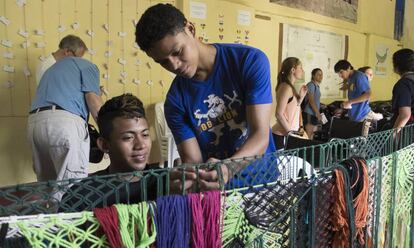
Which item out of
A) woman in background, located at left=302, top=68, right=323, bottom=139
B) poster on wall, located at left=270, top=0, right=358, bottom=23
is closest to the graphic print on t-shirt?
woman in background, located at left=302, top=68, right=323, bottom=139

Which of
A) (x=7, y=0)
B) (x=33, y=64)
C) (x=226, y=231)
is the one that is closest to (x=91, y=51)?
(x=33, y=64)

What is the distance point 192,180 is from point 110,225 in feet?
0.72

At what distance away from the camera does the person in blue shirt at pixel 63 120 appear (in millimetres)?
2445

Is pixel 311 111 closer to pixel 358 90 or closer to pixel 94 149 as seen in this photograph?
pixel 358 90

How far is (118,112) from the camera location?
1282 millimetres

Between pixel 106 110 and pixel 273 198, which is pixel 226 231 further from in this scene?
pixel 106 110

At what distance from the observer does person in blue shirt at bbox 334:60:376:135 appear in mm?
4578

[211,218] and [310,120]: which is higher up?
[211,218]

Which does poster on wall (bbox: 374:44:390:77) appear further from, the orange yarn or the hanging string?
the hanging string

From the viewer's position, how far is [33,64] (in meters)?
3.12

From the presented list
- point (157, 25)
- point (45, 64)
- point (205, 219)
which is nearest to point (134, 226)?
point (205, 219)

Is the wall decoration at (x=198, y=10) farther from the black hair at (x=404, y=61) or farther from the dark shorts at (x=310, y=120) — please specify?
the black hair at (x=404, y=61)

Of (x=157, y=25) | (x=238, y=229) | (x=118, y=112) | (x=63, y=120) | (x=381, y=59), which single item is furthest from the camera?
(x=381, y=59)

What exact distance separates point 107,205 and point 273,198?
385 millimetres
